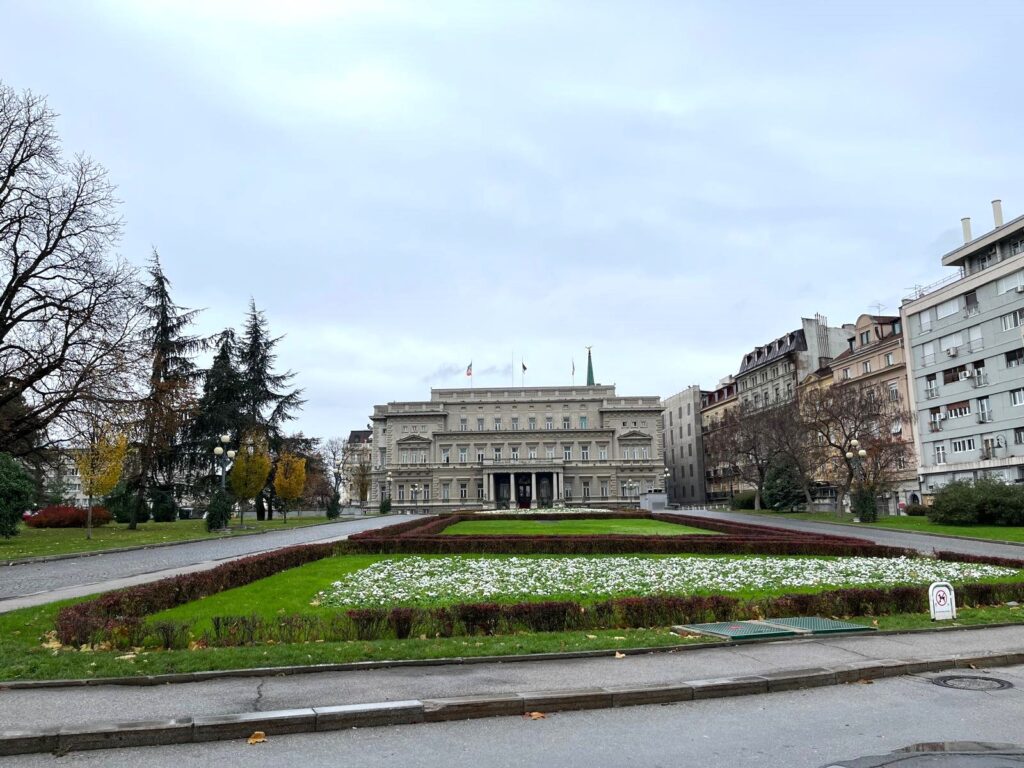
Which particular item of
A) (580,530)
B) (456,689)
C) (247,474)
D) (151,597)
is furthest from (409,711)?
(247,474)

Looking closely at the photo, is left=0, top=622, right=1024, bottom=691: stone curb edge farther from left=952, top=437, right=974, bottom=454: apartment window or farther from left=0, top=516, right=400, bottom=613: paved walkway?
left=952, top=437, right=974, bottom=454: apartment window

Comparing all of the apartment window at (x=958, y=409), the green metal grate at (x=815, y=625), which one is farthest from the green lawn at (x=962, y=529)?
the green metal grate at (x=815, y=625)

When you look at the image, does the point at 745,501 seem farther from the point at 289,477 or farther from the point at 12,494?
the point at 12,494

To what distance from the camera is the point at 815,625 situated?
11.7m

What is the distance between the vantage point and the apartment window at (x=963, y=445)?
56928mm

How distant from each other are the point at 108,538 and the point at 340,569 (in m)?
19.8

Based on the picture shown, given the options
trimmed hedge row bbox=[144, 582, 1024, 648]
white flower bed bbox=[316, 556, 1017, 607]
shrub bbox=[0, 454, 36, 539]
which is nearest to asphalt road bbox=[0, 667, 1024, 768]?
trimmed hedge row bbox=[144, 582, 1024, 648]

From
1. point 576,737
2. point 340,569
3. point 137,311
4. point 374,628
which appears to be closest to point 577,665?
point 576,737

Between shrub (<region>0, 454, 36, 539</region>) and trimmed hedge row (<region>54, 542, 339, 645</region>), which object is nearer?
trimmed hedge row (<region>54, 542, 339, 645</region>)

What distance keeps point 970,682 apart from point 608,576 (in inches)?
387

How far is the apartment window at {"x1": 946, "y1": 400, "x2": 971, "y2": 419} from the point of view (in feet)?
188

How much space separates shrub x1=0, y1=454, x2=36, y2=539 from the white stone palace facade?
7166cm

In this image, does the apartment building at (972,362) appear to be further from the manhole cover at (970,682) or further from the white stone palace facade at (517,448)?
the white stone palace facade at (517,448)

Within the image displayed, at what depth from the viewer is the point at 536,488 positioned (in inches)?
4139
